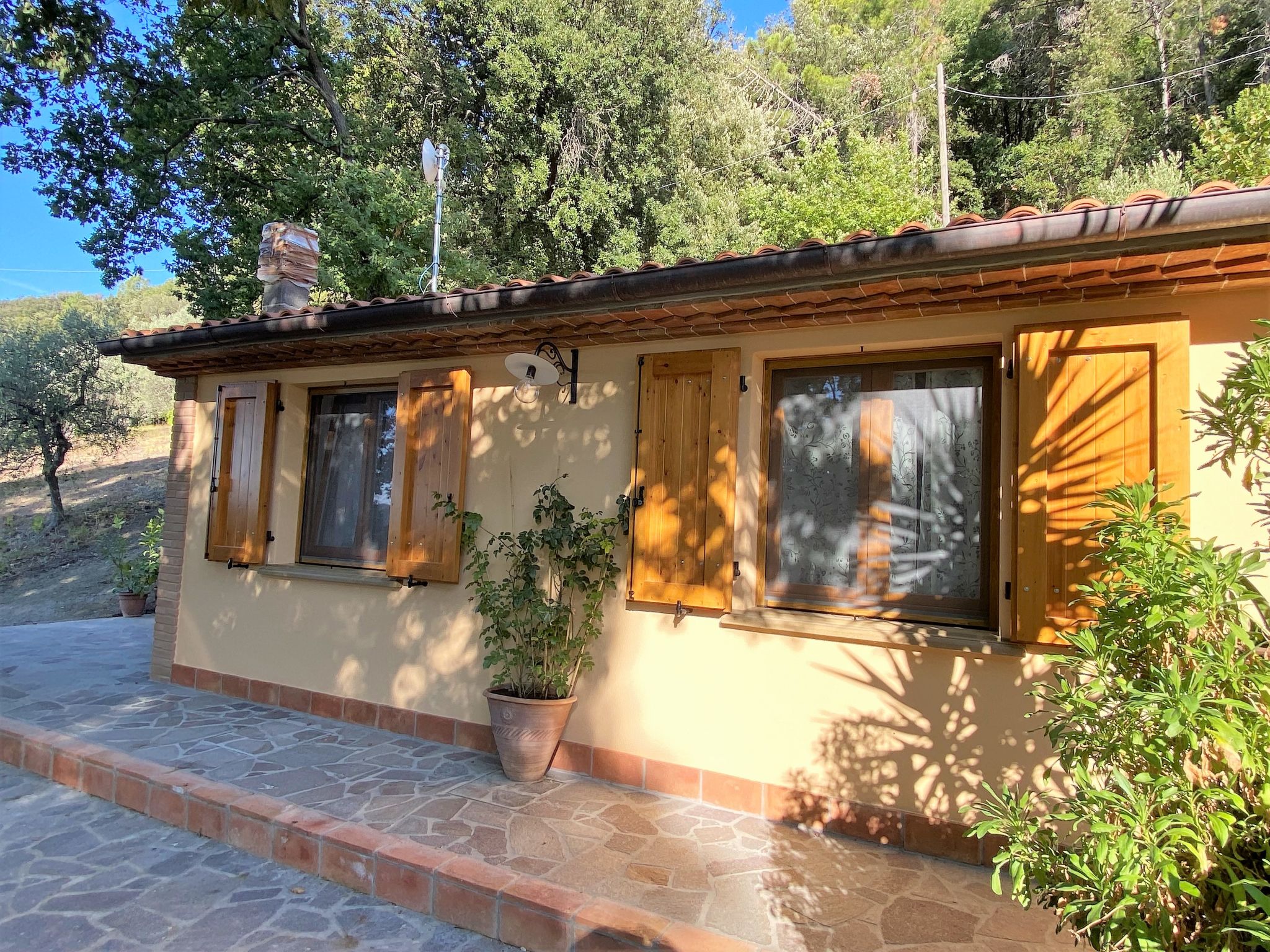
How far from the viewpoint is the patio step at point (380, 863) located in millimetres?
2943

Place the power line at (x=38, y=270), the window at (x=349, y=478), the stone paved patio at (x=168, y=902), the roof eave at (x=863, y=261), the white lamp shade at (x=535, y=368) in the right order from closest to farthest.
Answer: the roof eave at (x=863, y=261), the stone paved patio at (x=168, y=902), the white lamp shade at (x=535, y=368), the window at (x=349, y=478), the power line at (x=38, y=270)

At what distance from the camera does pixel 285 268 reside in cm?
686

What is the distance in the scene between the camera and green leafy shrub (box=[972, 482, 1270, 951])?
1730 mm

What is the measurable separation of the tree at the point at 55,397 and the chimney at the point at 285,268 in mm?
12009

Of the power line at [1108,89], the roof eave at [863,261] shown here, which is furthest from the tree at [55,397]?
the power line at [1108,89]

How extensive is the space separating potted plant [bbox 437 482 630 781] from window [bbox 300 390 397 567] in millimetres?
1517

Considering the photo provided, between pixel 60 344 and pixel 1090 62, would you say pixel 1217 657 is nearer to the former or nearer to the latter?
pixel 60 344

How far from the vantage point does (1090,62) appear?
58.9 ft

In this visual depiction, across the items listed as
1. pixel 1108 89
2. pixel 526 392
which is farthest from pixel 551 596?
pixel 1108 89

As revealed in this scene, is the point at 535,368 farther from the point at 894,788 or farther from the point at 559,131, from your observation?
the point at 559,131

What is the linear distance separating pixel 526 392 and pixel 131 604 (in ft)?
30.9

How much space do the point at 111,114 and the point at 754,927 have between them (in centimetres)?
1742

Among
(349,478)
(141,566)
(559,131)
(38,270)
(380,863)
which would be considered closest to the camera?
(380,863)

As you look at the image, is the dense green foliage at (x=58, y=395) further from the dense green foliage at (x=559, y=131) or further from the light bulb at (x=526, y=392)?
the light bulb at (x=526, y=392)
